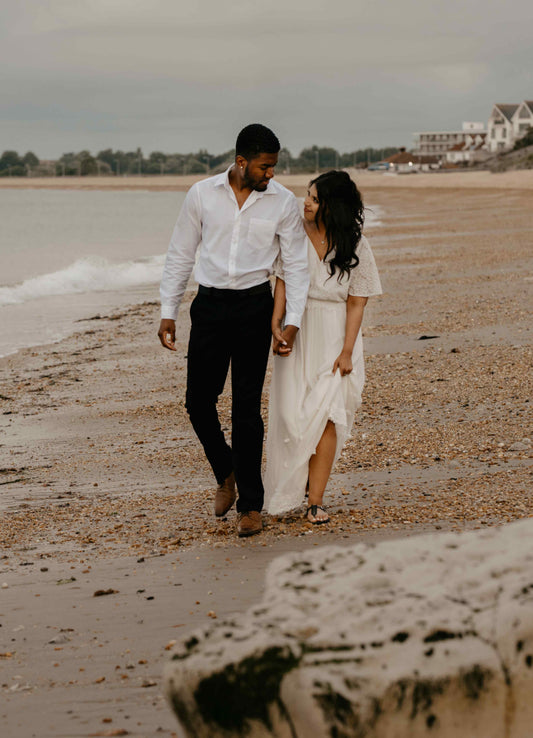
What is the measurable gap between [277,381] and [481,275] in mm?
10485

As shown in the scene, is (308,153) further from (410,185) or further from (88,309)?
(88,309)

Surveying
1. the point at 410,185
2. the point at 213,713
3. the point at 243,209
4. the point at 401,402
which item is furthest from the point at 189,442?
the point at 410,185

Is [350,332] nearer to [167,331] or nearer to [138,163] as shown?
[167,331]

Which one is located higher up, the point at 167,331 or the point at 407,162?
the point at 407,162

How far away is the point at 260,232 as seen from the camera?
4.54 m

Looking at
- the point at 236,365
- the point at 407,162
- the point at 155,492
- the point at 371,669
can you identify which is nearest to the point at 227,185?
the point at 236,365

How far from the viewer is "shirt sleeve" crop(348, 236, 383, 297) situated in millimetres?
4703

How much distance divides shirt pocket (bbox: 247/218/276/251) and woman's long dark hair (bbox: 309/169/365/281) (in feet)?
0.91

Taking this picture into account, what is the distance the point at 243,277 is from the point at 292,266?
24 centimetres

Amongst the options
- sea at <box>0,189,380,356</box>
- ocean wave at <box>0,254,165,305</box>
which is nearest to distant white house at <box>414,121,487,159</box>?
sea at <box>0,189,380,356</box>

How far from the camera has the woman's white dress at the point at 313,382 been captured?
4730 mm

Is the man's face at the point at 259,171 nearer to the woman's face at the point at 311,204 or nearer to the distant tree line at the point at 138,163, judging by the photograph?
the woman's face at the point at 311,204

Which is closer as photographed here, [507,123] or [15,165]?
[507,123]

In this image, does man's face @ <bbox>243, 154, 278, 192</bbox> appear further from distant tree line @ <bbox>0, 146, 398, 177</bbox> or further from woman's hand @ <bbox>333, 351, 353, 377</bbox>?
distant tree line @ <bbox>0, 146, 398, 177</bbox>
